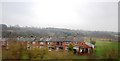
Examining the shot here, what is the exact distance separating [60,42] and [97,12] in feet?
2.69

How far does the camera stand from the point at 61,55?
2709mm

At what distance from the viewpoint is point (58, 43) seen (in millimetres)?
2699

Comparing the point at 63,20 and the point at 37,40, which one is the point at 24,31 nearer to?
the point at 37,40

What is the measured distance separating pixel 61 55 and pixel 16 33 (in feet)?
2.91

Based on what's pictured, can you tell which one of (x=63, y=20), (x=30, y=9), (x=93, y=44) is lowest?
(x=93, y=44)

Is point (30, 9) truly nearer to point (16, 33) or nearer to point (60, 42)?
point (16, 33)

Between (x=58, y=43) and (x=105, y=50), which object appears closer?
(x=105, y=50)

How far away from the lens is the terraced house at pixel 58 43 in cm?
267

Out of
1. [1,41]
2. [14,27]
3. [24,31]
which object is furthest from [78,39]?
[1,41]

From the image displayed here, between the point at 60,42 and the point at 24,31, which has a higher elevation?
the point at 24,31

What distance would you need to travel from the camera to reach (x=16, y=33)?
2.72 metres

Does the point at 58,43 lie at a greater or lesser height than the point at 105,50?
greater

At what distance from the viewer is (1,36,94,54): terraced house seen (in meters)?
2.67

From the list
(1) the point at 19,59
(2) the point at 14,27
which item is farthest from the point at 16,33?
(1) the point at 19,59
